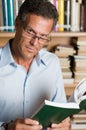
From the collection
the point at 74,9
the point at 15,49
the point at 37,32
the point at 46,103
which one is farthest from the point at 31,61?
the point at 74,9

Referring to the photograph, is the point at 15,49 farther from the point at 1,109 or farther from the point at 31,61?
the point at 1,109

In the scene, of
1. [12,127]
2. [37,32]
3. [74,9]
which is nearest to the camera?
[12,127]

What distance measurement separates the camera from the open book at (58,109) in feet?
2.94

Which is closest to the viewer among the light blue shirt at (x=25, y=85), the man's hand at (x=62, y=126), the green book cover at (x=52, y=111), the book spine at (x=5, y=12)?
the green book cover at (x=52, y=111)

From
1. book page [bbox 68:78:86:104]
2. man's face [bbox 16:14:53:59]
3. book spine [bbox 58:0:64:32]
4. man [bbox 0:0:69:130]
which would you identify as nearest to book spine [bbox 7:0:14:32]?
book spine [bbox 58:0:64:32]

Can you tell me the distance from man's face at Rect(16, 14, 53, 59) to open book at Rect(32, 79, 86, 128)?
0.82 ft

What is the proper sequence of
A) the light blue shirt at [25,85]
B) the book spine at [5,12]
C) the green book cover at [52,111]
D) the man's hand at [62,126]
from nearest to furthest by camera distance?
the green book cover at [52,111] → the man's hand at [62,126] → the light blue shirt at [25,85] → the book spine at [5,12]

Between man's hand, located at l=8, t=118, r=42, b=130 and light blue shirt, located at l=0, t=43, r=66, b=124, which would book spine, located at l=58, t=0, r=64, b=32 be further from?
man's hand, located at l=8, t=118, r=42, b=130

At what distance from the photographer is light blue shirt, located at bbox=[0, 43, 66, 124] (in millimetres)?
1225

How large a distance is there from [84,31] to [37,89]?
596 millimetres

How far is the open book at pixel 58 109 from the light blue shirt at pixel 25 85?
0.71 feet

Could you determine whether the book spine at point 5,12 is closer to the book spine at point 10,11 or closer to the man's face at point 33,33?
the book spine at point 10,11

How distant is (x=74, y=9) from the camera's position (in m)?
1.70

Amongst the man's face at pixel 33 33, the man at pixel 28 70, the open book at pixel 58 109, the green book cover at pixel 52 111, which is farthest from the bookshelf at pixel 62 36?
the green book cover at pixel 52 111
